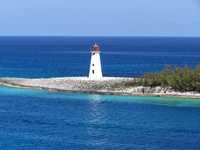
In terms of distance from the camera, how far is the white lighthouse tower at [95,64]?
6500 centimetres

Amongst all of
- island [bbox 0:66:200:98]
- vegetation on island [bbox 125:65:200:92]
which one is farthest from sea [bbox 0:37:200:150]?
vegetation on island [bbox 125:65:200:92]

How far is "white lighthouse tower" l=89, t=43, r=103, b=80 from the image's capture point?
65.0 m

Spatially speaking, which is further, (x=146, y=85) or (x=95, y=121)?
(x=146, y=85)

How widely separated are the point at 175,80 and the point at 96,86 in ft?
22.8

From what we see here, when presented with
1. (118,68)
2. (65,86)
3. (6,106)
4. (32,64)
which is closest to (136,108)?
(6,106)

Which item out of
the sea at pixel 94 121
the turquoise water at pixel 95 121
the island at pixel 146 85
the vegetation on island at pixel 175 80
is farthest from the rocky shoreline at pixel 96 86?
the turquoise water at pixel 95 121

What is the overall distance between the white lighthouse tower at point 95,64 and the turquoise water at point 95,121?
524cm

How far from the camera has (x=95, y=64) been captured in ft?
215

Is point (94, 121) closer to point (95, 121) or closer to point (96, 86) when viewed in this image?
point (95, 121)

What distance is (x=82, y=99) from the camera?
5766 cm

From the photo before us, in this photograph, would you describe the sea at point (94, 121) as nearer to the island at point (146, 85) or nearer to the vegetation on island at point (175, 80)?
the island at point (146, 85)

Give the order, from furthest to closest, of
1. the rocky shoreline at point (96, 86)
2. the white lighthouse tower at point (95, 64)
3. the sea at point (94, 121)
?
the white lighthouse tower at point (95, 64), the rocky shoreline at point (96, 86), the sea at point (94, 121)

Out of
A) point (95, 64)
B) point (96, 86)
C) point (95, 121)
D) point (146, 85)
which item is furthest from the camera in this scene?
point (95, 64)

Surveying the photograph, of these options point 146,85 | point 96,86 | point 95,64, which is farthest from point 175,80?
point 95,64
